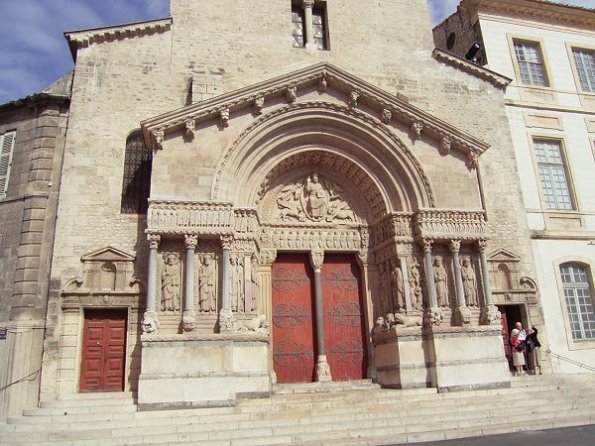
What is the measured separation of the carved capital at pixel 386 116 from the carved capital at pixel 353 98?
2.51ft

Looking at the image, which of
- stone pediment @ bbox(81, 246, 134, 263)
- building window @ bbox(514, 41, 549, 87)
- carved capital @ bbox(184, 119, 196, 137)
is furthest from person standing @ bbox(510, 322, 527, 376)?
stone pediment @ bbox(81, 246, 134, 263)

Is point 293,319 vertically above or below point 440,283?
below

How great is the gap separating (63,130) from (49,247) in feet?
10.6

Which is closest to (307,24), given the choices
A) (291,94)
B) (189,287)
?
(291,94)

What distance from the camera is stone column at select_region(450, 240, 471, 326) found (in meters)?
12.2

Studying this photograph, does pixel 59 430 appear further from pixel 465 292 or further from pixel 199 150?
pixel 465 292

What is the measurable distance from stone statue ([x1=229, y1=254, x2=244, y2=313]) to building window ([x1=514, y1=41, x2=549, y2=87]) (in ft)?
40.0

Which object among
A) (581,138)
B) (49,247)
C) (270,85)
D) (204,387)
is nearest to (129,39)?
(270,85)

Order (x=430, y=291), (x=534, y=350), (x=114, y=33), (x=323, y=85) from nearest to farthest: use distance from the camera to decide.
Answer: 1. (x=430, y=291)
2. (x=323, y=85)
3. (x=534, y=350)
4. (x=114, y=33)

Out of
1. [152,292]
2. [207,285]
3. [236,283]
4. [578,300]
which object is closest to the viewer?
[152,292]

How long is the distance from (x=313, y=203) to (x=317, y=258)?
1.57m

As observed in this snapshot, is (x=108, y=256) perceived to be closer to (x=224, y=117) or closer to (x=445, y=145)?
(x=224, y=117)

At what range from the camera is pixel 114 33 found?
568 inches

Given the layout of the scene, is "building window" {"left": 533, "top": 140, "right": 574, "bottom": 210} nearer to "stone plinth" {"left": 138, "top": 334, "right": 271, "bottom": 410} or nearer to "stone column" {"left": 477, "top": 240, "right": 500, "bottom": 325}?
"stone column" {"left": 477, "top": 240, "right": 500, "bottom": 325}
